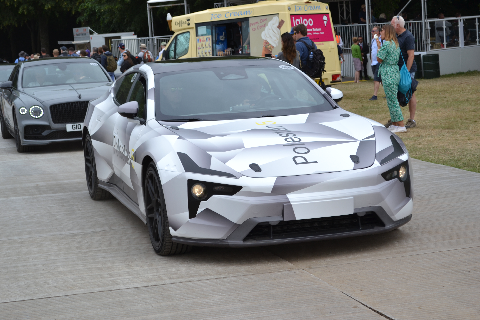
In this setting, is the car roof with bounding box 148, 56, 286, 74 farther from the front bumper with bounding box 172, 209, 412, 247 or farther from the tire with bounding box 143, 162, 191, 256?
the front bumper with bounding box 172, 209, 412, 247

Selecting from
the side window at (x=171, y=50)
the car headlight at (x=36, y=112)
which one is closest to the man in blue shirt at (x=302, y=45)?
the car headlight at (x=36, y=112)

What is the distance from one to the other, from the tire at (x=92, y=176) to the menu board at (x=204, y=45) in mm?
15019

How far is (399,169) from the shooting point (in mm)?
5195

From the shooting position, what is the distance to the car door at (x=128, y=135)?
6047 millimetres

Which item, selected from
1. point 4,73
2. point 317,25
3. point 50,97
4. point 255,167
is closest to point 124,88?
point 255,167

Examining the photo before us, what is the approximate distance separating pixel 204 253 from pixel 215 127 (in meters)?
0.95

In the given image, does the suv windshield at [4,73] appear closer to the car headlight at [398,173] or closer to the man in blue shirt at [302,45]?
the man in blue shirt at [302,45]

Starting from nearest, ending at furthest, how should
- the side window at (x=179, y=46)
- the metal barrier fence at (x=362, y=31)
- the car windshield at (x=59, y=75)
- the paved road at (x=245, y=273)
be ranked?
the paved road at (x=245, y=273)
the car windshield at (x=59, y=75)
the side window at (x=179, y=46)
the metal barrier fence at (x=362, y=31)

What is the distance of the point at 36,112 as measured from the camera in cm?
1234

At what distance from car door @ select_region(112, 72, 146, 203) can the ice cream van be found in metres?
12.7

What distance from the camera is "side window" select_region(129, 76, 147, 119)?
6.12 m

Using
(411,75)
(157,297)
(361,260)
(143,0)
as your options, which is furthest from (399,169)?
(143,0)

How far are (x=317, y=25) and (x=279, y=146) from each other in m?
16.6

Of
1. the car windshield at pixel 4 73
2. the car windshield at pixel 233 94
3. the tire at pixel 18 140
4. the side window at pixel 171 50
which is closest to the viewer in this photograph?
the car windshield at pixel 233 94
